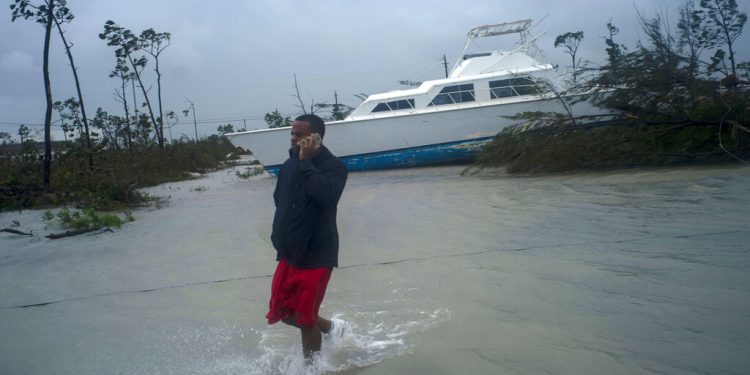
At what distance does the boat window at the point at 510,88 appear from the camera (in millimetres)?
15500

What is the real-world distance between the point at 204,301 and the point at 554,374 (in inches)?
115

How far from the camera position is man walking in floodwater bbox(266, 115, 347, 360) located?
10.6ft

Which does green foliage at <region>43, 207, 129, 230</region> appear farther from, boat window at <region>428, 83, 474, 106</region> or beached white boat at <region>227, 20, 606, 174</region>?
boat window at <region>428, 83, 474, 106</region>

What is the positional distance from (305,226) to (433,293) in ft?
6.00

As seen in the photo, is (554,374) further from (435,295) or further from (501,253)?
(501,253)

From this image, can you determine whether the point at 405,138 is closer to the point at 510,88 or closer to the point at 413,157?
Answer: the point at 413,157

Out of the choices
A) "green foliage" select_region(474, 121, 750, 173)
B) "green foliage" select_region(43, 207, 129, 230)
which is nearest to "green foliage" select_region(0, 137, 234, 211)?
"green foliage" select_region(43, 207, 129, 230)

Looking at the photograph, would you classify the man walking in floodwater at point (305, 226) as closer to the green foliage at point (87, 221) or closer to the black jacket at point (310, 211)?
the black jacket at point (310, 211)

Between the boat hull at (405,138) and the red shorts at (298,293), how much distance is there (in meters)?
12.4

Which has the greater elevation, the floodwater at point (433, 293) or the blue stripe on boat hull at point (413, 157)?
the blue stripe on boat hull at point (413, 157)

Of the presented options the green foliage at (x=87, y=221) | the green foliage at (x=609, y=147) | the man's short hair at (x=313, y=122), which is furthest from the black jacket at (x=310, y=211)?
the green foliage at (x=609, y=147)

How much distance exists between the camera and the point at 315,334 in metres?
3.52

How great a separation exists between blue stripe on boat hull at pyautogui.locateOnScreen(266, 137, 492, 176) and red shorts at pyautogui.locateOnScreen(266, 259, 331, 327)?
1254 cm

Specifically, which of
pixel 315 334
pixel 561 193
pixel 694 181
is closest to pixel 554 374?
pixel 315 334
